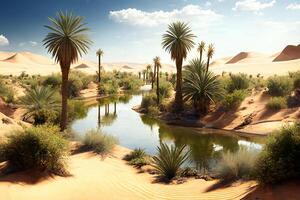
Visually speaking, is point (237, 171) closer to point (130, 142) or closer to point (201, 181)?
point (201, 181)

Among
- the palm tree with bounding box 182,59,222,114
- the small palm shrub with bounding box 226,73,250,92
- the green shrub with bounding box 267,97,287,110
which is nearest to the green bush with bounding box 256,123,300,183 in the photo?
the green shrub with bounding box 267,97,287,110

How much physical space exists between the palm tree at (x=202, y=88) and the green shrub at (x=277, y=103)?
4880 mm

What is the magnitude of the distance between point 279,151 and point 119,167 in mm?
8449

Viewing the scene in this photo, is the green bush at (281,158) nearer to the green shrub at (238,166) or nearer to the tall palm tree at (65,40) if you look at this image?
the green shrub at (238,166)

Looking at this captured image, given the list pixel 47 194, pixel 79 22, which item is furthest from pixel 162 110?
pixel 47 194

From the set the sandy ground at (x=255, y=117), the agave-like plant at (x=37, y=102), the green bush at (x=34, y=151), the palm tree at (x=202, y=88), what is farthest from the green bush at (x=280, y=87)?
the green bush at (x=34, y=151)

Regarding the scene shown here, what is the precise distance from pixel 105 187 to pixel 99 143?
6590 millimetres

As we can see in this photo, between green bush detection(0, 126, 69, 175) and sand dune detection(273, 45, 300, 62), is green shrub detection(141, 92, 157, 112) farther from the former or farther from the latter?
sand dune detection(273, 45, 300, 62)

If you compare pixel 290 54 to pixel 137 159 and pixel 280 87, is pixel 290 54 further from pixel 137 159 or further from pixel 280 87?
pixel 137 159

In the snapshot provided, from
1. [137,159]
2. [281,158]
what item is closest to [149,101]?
[137,159]

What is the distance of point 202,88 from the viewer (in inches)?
1278

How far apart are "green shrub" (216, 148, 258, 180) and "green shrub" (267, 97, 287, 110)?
57.5 feet

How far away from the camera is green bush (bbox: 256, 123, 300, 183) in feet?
29.5

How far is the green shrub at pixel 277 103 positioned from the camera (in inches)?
1134
